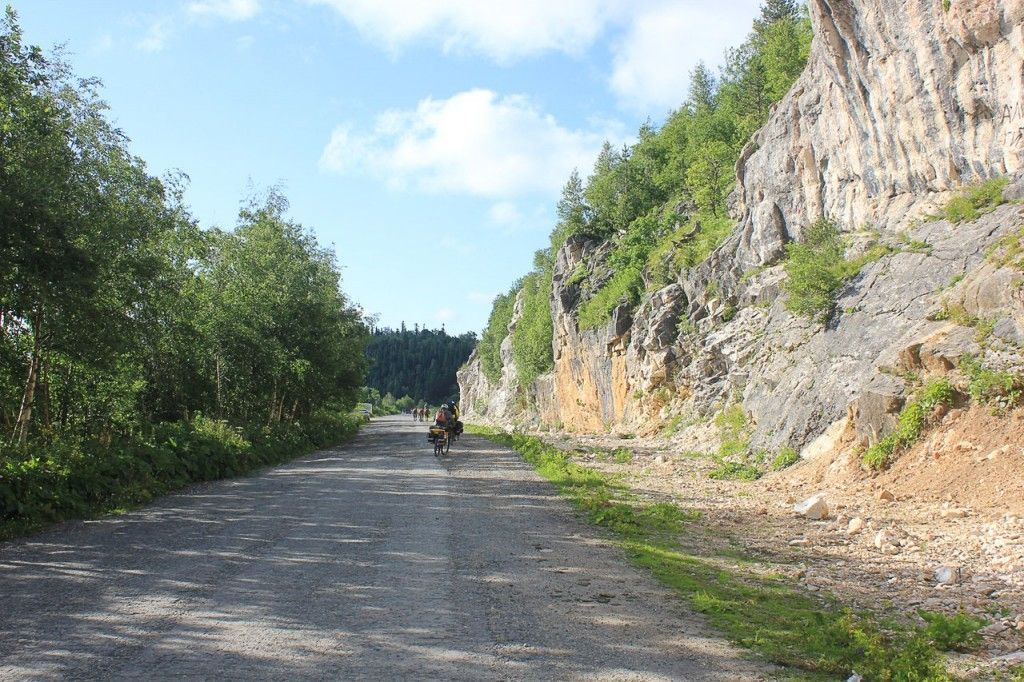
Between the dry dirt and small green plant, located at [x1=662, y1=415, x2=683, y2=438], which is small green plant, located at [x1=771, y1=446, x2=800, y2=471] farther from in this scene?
small green plant, located at [x1=662, y1=415, x2=683, y2=438]

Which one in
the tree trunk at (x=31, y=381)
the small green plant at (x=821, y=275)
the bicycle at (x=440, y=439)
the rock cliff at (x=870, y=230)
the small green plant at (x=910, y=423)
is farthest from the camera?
the bicycle at (x=440, y=439)

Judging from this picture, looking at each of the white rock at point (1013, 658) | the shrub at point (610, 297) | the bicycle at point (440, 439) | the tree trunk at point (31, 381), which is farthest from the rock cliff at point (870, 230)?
the tree trunk at point (31, 381)

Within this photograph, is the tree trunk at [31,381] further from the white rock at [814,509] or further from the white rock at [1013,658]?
the white rock at [1013,658]

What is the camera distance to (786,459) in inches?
565

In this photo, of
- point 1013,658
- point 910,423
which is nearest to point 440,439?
point 910,423

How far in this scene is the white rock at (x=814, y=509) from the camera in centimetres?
1023

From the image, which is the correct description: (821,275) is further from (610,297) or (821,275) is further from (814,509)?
(610,297)

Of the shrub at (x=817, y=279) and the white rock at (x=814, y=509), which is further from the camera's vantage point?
the shrub at (x=817, y=279)

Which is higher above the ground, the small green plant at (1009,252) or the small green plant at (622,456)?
the small green plant at (1009,252)

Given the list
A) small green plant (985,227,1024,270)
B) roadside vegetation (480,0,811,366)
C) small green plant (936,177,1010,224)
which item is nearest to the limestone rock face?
small green plant (936,177,1010,224)

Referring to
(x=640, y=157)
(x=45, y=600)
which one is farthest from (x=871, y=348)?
(x=640, y=157)

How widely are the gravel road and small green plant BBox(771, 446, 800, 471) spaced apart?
19.3ft

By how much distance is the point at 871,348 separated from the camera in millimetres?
14258

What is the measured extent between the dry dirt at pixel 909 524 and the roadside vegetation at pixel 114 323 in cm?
971
